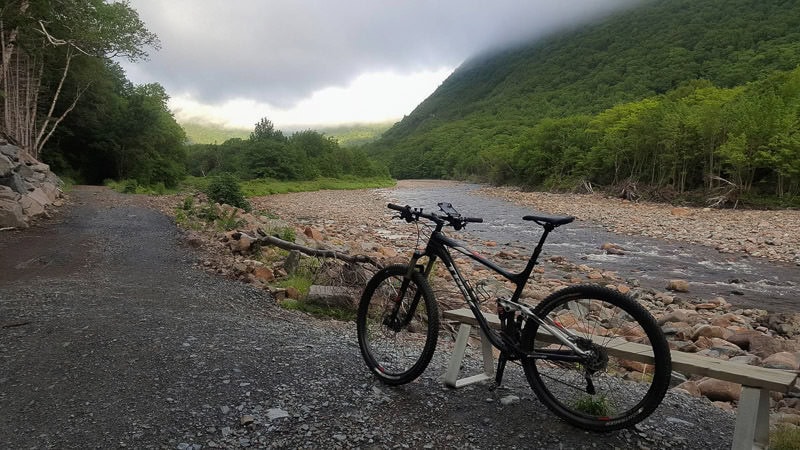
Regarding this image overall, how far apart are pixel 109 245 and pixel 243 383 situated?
8.69 metres

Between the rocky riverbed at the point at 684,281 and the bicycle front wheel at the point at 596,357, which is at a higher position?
the bicycle front wheel at the point at 596,357

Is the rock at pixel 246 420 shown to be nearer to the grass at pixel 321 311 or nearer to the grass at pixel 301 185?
the grass at pixel 321 311

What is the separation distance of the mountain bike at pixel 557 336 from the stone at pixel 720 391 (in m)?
1.16

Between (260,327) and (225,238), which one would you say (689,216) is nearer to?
(225,238)

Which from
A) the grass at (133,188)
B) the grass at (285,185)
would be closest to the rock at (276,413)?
the grass at (133,188)

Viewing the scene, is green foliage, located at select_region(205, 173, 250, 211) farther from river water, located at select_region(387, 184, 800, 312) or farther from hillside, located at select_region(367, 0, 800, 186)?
hillside, located at select_region(367, 0, 800, 186)

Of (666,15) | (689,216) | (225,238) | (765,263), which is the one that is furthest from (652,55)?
(225,238)

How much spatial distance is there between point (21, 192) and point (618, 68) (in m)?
135

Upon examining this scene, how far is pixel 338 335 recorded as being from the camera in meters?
5.55

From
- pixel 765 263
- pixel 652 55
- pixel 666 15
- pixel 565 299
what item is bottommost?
pixel 765 263

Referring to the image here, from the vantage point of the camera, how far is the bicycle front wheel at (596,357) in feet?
9.55

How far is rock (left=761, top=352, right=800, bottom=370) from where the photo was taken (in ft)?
17.1

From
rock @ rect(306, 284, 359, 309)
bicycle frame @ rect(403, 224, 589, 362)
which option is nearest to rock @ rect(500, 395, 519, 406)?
bicycle frame @ rect(403, 224, 589, 362)

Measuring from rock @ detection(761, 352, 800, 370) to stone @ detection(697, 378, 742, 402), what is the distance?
3.04 ft
